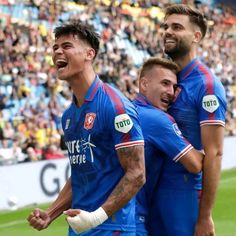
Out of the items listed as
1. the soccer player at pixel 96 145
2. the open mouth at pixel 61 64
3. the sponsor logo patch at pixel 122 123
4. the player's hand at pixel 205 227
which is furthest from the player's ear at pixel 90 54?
the player's hand at pixel 205 227

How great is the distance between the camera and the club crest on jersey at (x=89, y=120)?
3725 millimetres

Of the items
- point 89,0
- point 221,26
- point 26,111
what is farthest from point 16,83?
point 221,26

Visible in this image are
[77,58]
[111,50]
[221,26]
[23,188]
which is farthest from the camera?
[221,26]

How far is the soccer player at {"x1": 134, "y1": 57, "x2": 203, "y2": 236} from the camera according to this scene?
162 inches

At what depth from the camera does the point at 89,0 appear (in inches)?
902

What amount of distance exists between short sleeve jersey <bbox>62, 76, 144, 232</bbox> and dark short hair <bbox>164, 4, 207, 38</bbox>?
859 millimetres

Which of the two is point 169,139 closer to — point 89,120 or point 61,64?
point 89,120

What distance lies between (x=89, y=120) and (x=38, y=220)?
0.66m

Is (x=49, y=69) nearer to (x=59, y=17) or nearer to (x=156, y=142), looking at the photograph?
(x=59, y=17)

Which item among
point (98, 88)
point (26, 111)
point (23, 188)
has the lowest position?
point (23, 188)

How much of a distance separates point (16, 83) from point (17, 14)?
3.78 metres

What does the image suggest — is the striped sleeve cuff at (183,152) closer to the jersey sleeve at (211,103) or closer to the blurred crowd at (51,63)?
the jersey sleeve at (211,103)

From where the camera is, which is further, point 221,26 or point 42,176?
point 221,26

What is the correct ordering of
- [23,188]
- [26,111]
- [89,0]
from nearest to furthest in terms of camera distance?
[23,188] → [26,111] → [89,0]
